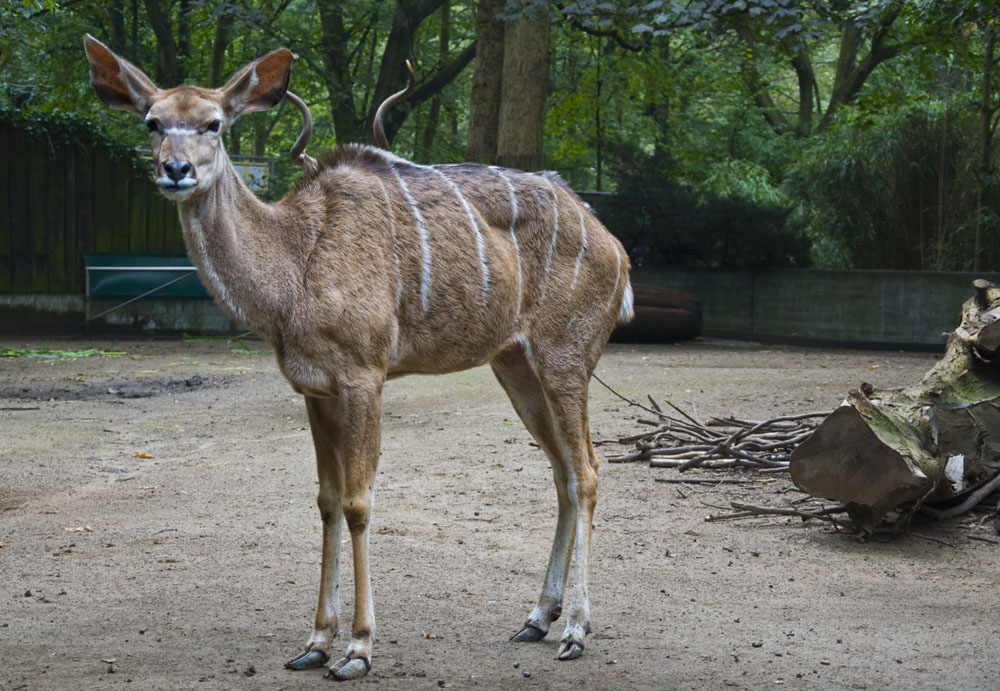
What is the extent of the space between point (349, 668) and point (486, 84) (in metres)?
12.6

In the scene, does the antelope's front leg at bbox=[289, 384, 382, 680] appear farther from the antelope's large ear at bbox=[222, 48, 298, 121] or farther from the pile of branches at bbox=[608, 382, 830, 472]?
the pile of branches at bbox=[608, 382, 830, 472]

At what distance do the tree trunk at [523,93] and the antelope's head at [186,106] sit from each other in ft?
32.9

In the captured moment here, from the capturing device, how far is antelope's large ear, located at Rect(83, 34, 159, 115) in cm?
414

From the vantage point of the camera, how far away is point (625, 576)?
18.1ft

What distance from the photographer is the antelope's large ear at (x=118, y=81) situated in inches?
163

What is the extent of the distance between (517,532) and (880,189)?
41.4ft

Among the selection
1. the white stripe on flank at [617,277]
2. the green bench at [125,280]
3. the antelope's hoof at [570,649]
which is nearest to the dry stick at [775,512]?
the white stripe on flank at [617,277]

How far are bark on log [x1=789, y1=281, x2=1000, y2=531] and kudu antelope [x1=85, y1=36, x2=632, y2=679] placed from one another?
4.61 feet

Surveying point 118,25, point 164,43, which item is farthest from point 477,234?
point 118,25

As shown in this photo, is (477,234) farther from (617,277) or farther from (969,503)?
(969,503)

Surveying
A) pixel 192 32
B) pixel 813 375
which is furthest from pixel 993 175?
pixel 192 32

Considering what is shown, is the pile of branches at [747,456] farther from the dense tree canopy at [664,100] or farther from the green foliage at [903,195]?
the green foliage at [903,195]

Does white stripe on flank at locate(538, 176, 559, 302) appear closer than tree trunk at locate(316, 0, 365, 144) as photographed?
Yes

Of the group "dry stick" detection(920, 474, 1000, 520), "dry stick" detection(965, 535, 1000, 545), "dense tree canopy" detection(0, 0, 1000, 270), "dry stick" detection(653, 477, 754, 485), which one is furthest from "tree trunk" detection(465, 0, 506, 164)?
"dry stick" detection(965, 535, 1000, 545)
